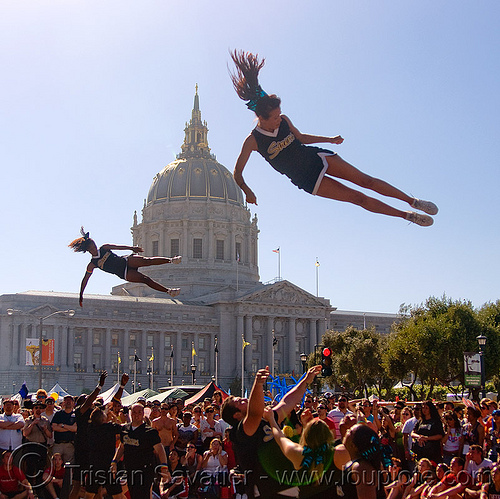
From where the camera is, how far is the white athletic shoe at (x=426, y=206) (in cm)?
851

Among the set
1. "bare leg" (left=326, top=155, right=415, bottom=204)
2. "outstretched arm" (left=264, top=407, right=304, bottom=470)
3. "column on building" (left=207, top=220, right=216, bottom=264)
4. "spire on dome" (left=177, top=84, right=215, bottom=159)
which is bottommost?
"outstretched arm" (left=264, top=407, right=304, bottom=470)

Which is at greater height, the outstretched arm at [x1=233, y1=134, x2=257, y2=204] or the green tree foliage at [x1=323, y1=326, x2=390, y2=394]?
the outstretched arm at [x1=233, y1=134, x2=257, y2=204]

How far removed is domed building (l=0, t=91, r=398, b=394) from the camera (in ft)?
326

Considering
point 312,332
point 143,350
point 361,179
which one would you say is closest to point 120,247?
point 361,179

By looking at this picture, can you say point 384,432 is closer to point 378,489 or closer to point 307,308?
point 378,489

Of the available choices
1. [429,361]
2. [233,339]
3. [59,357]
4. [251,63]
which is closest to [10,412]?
[251,63]

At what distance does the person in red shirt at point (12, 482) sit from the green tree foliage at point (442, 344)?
46530 millimetres

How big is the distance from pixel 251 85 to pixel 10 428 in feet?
34.3

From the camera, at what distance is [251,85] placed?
9.11 m

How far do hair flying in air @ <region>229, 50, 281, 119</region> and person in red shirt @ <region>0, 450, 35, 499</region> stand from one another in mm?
10169

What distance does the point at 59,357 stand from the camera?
100 metres

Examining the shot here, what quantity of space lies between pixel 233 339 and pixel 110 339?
654 inches

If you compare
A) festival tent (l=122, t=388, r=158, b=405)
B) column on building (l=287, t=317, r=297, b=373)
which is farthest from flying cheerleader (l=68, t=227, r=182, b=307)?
column on building (l=287, t=317, r=297, b=373)

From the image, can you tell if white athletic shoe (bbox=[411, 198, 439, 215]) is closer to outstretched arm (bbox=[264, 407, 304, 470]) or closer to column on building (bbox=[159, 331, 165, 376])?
outstretched arm (bbox=[264, 407, 304, 470])
